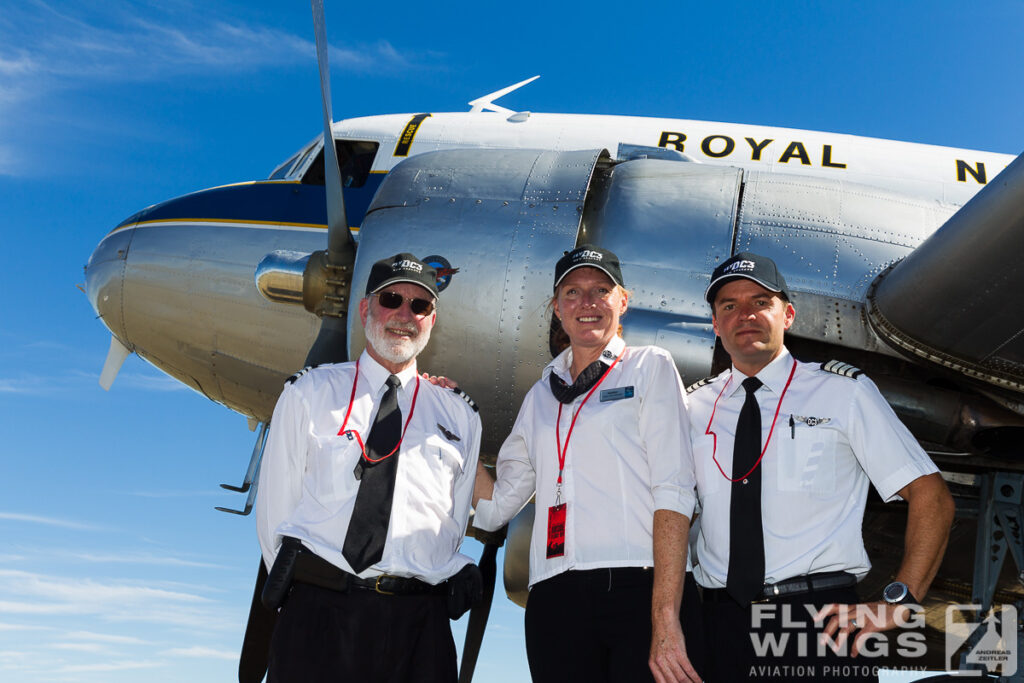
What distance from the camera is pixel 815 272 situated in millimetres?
5789

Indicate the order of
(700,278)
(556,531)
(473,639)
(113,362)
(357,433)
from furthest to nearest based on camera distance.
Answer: (113,362) < (473,639) < (700,278) < (357,433) < (556,531)

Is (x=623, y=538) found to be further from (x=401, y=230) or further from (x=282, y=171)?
(x=282, y=171)

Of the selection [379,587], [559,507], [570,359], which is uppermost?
[570,359]

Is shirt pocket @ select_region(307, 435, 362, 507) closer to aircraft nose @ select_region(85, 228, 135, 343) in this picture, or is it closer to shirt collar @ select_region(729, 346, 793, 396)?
shirt collar @ select_region(729, 346, 793, 396)

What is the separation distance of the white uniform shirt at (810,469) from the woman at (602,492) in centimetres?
22

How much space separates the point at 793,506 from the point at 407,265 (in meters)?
2.19

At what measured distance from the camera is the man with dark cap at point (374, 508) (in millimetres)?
3789

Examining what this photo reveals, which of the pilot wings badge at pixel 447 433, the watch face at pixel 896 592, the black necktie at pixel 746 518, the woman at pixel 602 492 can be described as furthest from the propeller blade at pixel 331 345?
the watch face at pixel 896 592

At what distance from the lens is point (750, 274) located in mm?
3977

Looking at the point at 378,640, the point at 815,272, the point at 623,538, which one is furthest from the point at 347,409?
the point at 815,272

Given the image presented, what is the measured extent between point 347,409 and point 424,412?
1.26 ft

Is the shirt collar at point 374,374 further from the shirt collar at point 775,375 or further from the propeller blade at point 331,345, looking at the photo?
the propeller blade at point 331,345

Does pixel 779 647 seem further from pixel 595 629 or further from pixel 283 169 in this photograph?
pixel 283 169

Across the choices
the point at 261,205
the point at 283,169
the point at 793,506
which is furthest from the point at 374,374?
the point at 283,169
